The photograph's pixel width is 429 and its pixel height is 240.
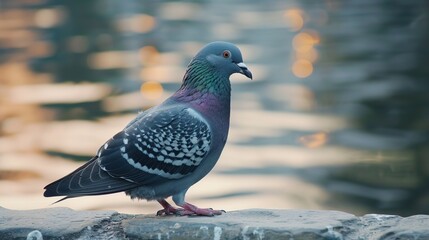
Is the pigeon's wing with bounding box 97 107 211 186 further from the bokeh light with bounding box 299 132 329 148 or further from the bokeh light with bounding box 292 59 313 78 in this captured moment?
the bokeh light with bounding box 292 59 313 78

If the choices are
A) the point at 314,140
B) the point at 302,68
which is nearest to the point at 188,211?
the point at 314,140

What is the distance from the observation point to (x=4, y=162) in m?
11.5

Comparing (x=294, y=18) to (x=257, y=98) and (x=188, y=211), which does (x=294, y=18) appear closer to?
(x=257, y=98)

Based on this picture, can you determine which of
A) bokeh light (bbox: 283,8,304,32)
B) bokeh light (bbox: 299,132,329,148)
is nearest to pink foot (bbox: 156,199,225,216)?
bokeh light (bbox: 299,132,329,148)

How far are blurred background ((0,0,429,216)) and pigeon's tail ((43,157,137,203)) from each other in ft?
13.5

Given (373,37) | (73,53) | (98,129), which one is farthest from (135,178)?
(373,37)

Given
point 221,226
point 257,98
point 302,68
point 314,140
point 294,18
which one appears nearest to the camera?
point 221,226

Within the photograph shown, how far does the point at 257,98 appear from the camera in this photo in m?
13.9

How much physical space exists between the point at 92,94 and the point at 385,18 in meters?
10.5

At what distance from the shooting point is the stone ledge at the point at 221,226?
479 centimetres

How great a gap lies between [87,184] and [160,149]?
0.41 metres

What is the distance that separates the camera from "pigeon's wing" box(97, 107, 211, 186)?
521 centimetres

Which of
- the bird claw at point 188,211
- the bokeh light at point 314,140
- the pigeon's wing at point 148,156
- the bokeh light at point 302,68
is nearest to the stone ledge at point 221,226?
the bird claw at point 188,211

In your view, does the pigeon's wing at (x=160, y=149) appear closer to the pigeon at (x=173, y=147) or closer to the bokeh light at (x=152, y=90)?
the pigeon at (x=173, y=147)
